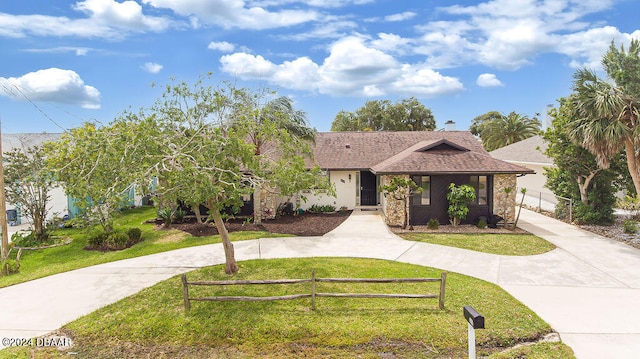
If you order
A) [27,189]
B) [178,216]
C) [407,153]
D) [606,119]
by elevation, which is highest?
[606,119]

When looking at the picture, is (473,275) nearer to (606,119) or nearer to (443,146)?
(606,119)

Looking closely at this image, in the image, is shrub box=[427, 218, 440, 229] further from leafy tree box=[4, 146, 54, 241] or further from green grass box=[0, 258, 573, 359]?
leafy tree box=[4, 146, 54, 241]

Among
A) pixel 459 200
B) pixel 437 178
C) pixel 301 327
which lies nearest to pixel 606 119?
pixel 459 200

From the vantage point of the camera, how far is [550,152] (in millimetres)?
17375

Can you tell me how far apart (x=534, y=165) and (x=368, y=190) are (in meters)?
12.0

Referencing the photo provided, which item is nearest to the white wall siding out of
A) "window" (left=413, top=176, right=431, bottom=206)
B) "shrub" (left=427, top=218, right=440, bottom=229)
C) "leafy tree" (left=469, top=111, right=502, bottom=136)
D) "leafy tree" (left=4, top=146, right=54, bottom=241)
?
"window" (left=413, top=176, right=431, bottom=206)

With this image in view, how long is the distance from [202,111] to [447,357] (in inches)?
321

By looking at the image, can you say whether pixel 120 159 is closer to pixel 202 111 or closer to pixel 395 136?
pixel 202 111

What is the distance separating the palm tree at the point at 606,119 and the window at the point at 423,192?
6150 mm

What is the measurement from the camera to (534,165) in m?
23.9

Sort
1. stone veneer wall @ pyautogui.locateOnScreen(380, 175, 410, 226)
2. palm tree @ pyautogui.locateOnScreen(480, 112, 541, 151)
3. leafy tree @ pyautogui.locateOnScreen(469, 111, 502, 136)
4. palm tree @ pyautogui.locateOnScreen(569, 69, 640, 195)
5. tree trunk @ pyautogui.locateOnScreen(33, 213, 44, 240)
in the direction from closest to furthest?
palm tree @ pyautogui.locateOnScreen(569, 69, 640, 195)
tree trunk @ pyautogui.locateOnScreen(33, 213, 44, 240)
stone veneer wall @ pyautogui.locateOnScreen(380, 175, 410, 226)
palm tree @ pyautogui.locateOnScreen(480, 112, 541, 151)
leafy tree @ pyautogui.locateOnScreen(469, 111, 502, 136)

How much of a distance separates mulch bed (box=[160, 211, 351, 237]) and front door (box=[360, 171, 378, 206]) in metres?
2.67

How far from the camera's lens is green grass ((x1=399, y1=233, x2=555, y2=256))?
1250cm

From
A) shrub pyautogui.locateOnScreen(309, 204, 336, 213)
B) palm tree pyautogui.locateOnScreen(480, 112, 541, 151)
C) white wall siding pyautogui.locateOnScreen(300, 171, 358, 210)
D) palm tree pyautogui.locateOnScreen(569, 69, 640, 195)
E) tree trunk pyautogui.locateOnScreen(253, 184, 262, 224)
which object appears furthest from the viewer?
palm tree pyautogui.locateOnScreen(480, 112, 541, 151)
